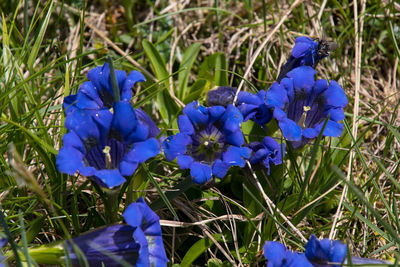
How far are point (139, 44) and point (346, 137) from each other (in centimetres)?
138

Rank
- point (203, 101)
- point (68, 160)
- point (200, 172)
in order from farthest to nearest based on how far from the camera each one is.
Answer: point (203, 101)
point (200, 172)
point (68, 160)

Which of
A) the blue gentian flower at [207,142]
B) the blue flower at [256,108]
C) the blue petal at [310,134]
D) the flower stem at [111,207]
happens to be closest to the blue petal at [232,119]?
the blue gentian flower at [207,142]

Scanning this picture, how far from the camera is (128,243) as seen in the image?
165cm

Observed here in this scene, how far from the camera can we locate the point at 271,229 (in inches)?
77.3

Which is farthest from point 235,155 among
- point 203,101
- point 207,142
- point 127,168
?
point 203,101

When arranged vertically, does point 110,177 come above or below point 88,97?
below

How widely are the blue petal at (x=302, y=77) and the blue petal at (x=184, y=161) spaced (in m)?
0.60

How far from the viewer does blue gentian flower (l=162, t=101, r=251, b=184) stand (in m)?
1.80

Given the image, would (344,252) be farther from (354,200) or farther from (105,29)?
(105,29)

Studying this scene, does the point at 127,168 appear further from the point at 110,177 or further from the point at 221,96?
the point at 221,96

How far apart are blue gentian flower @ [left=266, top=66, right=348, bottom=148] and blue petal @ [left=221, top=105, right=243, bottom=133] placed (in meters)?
0.15

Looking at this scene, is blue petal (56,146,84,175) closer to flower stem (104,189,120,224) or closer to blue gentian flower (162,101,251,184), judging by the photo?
flower stem (104,189,120,224)

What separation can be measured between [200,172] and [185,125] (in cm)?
21

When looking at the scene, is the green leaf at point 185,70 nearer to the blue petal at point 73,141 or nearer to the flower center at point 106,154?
the flower center at point 106,154
